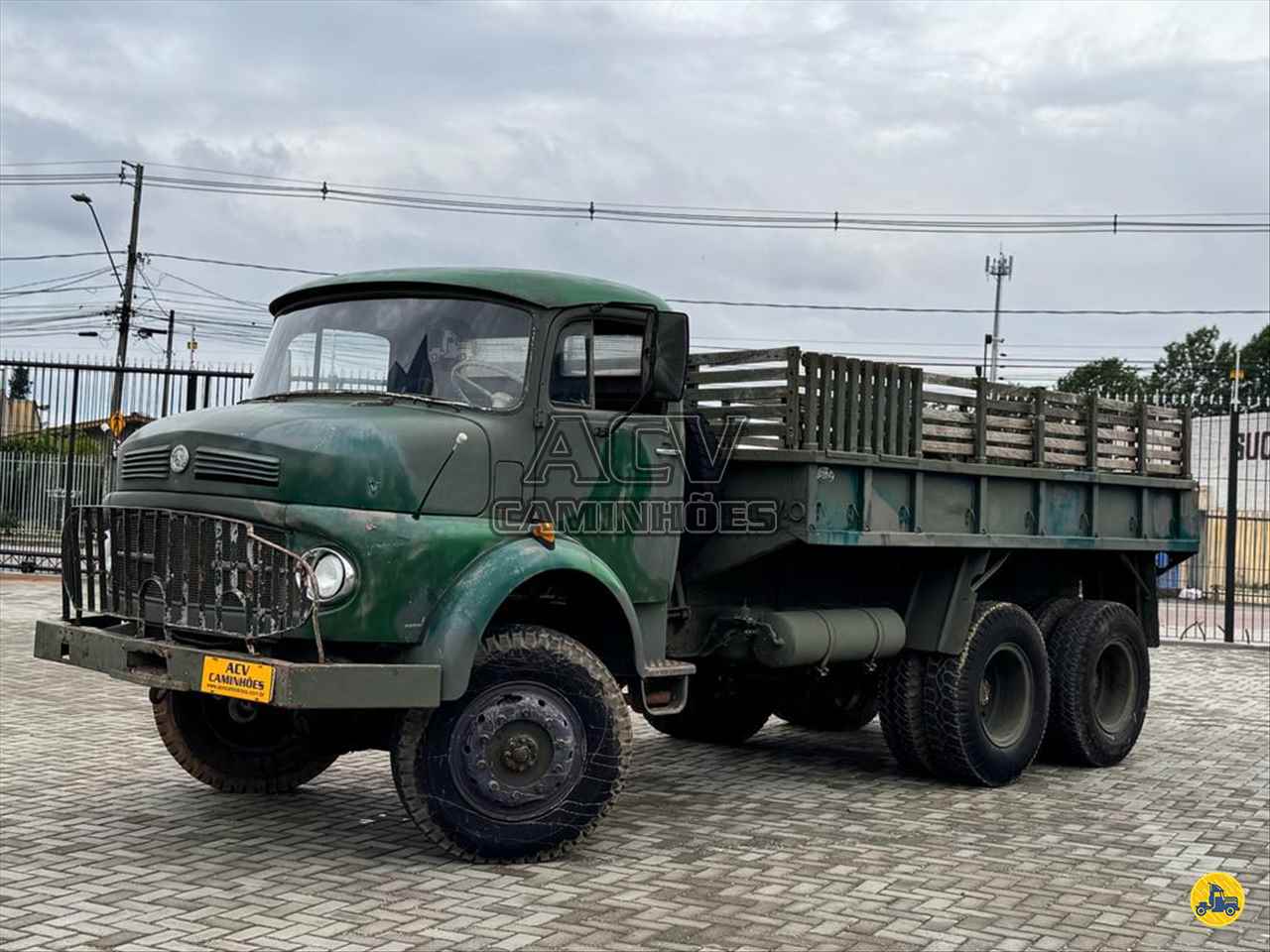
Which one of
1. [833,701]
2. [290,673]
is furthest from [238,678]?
[833,701]

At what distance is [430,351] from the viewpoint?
23.3 feet

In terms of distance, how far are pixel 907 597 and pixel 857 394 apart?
1476mm

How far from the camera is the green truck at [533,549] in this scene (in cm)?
645

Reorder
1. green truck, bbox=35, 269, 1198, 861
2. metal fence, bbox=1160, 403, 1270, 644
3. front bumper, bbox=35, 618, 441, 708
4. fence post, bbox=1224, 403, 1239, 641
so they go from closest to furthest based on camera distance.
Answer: front bumper, bbox=35, 618, 441, 708, green truck, bbox=35, 269, 1198, 861, fence post, bbox=1224, 403, 1239, 641, metal fence, bbox=1160, 403, 1270, 644

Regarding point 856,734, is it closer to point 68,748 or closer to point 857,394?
point 857,394

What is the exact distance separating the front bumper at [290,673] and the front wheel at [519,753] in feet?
1.07

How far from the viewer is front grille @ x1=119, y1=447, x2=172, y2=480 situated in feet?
22.6

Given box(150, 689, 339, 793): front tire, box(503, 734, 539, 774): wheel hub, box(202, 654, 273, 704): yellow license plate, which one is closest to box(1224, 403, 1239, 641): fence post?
box(150, 689, 339, 793): front tire

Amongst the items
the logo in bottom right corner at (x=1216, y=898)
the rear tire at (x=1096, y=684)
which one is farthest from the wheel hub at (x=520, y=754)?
the rear tire at (x=1096, y=684)

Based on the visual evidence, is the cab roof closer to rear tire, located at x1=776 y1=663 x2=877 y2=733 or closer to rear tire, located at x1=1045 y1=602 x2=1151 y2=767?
rear tire, located at x1=776 y1=663 x2=877 y2=733

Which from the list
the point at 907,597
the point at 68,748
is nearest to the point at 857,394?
the point at 907,597

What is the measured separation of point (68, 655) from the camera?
7074 millimetres

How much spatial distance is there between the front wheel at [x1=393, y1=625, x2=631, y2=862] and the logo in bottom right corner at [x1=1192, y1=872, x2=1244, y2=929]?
Answer: 97.5 inches
